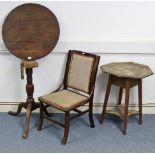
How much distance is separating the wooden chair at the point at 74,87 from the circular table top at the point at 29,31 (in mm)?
349

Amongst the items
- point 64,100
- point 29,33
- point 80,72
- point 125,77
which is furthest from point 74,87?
point 29,33

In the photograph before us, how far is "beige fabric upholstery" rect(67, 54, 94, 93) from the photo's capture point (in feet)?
9.38

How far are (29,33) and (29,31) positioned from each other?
0.02 metres

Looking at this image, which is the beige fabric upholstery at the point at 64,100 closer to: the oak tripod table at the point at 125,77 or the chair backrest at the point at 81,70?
the chair backrest at the point at 81,70

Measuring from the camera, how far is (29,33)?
286 cm

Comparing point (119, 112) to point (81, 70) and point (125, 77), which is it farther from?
point (81, 70)

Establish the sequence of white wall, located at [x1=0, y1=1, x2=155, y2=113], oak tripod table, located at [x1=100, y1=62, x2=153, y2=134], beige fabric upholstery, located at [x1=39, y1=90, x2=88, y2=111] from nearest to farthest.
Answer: beige fabric upholstery, located at [x1=39, y1=90, x2=88, y2=111]
oak tripod table, located at [x1=100, y1=62, x2=153, y2=134]
white wall, located at [x1=0, y1=1, x2=155, y2=113]

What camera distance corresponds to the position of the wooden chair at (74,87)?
2.69 metres

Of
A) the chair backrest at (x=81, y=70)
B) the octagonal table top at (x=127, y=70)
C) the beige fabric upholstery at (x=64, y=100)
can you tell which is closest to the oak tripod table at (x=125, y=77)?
the octagonal table top at (x=127, y=70)

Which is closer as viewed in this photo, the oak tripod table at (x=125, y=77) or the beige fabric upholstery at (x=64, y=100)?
the beige fabric upholstery at (x=64, y=100)

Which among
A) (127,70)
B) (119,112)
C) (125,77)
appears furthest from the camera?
(119,112)

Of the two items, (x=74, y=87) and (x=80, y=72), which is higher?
(x=80, y=72)

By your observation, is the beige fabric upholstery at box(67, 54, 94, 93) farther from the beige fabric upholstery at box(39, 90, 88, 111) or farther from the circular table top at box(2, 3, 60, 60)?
the circular table top at box(2, 3, 60, 60)

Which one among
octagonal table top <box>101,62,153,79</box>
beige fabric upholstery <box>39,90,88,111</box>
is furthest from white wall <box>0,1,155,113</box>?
beige fabric upholstery <box>39,90,88,111</box>
